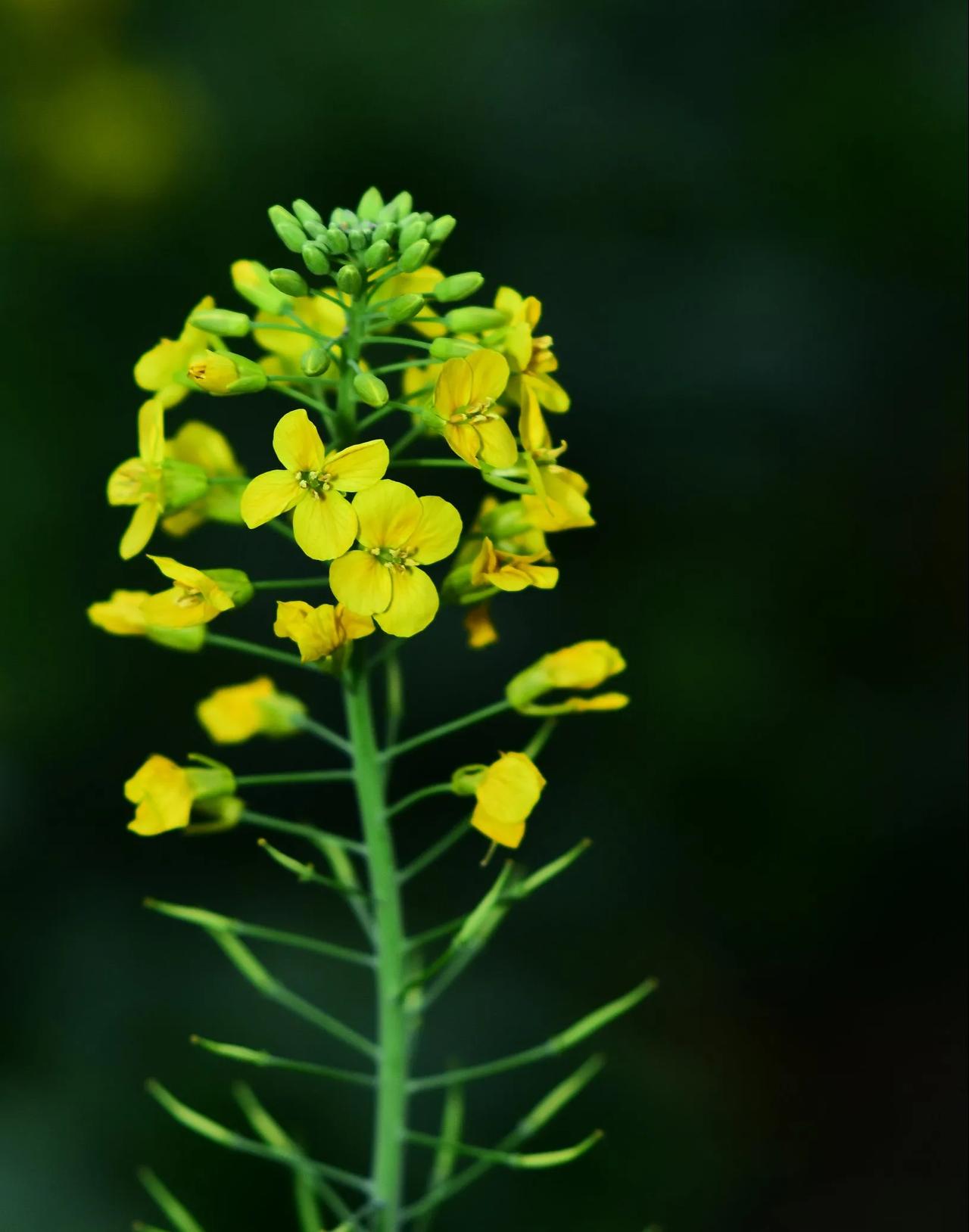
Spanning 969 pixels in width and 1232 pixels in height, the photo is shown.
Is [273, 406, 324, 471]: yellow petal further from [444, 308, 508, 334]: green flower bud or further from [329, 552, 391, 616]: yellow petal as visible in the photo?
[444, 308, 508, 334]: green flower bud

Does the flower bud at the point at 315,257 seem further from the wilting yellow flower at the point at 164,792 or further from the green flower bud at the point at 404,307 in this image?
the wilting yellow flower at the point at 164,792

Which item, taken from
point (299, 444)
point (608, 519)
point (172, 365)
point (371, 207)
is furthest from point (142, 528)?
point (608, 519)

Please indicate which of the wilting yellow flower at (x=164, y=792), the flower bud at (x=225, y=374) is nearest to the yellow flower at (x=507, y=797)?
the wilting yellow flower at (x=164, y=792)

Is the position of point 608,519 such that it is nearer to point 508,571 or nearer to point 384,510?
point 508,571

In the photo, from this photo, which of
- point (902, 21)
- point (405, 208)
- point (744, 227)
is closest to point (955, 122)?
point (902, 21)

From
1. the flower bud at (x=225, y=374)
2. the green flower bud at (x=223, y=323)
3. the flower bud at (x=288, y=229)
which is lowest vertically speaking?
the flower bud at (x=225, y=374)

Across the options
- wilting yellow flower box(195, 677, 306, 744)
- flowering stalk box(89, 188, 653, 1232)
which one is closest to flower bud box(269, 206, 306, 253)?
flowering stalk box(89, 188, 653, 1232)
